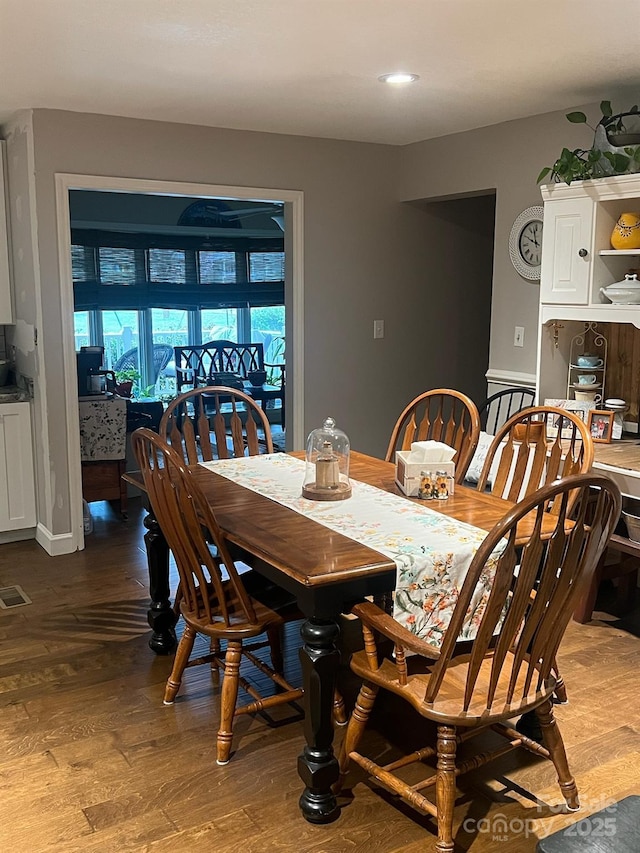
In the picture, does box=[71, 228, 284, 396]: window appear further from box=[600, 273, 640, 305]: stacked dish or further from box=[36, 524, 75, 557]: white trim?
box=[600, 273, 640, 305]: stacked dish

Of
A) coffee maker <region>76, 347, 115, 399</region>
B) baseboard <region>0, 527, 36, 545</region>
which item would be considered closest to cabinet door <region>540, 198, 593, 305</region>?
coffee maker <region>76, 347, 115, 399</region>

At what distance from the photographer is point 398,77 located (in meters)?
3.55

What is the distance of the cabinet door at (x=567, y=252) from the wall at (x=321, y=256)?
1642 millimetres

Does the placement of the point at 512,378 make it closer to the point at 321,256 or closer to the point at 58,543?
the point at 321,256

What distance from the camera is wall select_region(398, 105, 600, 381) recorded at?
4.31 metres

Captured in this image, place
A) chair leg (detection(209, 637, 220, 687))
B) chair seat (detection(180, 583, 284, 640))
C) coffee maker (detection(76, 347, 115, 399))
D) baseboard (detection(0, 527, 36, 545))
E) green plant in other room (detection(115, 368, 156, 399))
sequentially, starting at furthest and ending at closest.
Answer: green plant in other room (detection(115, 368, 156, 399)) < coffee maker (detection(76, 347, 115, 399)) < baseboard (detection(0, 527, 36, 545)) < chair leg (detection(209, 637, 220, 687)) < chair seat (detection(180, 583, 284, 640))

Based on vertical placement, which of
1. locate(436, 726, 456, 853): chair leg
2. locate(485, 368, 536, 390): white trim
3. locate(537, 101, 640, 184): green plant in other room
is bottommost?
locate(436, 726, 456, 853): chair leg

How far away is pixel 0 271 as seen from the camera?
4.62 meters

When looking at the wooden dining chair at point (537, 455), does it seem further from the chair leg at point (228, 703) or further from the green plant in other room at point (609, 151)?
the green plant in other room at point (609, 151)

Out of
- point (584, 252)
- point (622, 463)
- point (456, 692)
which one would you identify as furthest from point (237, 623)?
point (584, 252)

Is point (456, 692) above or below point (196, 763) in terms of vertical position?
above

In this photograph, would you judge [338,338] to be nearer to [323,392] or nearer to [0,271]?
[323,392]

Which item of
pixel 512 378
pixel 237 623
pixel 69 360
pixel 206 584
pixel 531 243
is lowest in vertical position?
pixel 237 623

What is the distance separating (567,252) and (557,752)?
2292 millimetres
